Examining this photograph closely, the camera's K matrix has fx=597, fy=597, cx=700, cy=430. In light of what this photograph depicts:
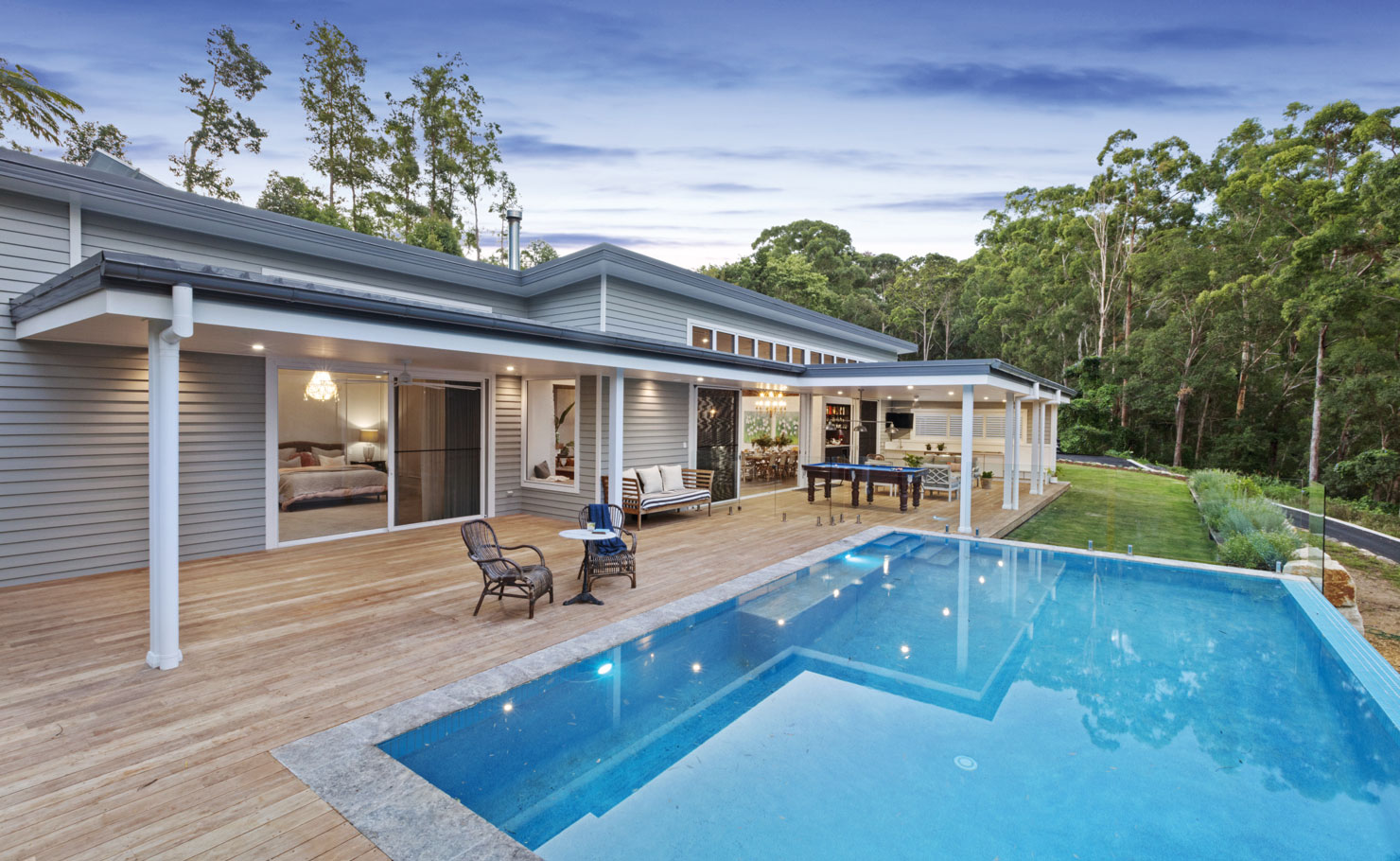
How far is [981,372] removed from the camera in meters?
9.50

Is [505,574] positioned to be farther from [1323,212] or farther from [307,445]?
[1323,212]

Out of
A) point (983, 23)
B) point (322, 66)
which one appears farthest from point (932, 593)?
point (322, 66)

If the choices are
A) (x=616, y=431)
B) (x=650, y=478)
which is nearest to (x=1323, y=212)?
(x=650, y=478)

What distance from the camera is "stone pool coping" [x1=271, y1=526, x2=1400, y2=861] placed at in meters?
2.65

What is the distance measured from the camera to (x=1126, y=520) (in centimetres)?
1243

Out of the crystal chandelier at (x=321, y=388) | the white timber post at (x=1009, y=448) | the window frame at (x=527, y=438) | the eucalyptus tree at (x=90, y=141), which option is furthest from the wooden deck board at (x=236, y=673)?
the eucalyptus tree at (x=90, y=141)

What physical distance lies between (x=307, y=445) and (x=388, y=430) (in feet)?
3.48

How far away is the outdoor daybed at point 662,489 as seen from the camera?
977cm

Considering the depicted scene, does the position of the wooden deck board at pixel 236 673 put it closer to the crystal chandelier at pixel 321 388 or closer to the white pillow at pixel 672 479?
the crystal chandelier at pixel 321 388

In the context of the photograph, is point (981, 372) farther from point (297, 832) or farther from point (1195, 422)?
point (1195, 422)

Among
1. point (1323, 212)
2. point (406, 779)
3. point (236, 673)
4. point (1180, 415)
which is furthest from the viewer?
point (1180, 415)

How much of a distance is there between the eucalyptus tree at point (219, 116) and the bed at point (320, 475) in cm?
1795

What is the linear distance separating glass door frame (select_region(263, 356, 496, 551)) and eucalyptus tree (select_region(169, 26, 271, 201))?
17.4m

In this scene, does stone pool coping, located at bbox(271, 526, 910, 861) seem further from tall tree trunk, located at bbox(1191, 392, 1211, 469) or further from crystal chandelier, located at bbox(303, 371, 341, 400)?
tall tree trunk, located at bbox(1191, 392, 1211, 469)
